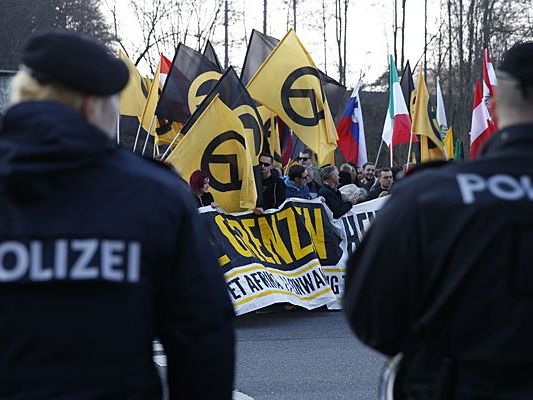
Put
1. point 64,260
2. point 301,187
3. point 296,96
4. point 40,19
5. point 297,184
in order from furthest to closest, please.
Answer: point 40,19
point 296,96
point 297,184
point 301,187
point 64,260

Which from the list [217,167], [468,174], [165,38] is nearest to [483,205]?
[468,174]

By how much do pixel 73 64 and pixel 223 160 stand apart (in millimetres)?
8938

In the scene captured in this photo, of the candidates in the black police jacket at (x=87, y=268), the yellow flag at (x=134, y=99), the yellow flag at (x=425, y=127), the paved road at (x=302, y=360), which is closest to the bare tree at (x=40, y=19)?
the yellow flag at (x=134, y=99)

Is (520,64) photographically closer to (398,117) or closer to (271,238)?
(271,238)

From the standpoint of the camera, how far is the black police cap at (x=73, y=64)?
2.46 meters

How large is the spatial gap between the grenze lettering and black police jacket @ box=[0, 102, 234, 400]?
832 centimetres

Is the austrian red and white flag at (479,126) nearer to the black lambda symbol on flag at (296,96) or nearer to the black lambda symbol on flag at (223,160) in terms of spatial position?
the black lambda symbol on flag at (296,96)

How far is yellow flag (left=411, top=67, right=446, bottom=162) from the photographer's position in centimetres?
1692

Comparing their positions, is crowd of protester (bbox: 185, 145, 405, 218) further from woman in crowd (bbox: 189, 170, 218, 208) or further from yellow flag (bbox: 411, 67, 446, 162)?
yellow flag (bbox: 411, 67, 446, 162)

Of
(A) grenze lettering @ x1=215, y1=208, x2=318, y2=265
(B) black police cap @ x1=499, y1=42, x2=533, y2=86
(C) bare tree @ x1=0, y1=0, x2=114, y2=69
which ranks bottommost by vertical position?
(A) grenze lettering @ x1=215, y1=208, x2=318, y2=265

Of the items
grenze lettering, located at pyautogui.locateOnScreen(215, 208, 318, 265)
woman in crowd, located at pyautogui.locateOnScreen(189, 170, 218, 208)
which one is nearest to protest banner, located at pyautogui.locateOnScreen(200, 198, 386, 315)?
grenze lettering, located at pyautogui.locateOnScreen(215, 208, 318, 265)

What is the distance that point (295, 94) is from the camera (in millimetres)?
13734

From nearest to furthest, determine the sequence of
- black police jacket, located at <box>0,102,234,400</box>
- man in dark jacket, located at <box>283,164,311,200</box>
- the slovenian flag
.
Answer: black police jacket, located at <box>0,102,234,400</box> < man in dark jacket, located at <box>283,164,311,200</box> < the slovenian flag

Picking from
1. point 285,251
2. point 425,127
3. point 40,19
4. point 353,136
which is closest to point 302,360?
point 285,251
